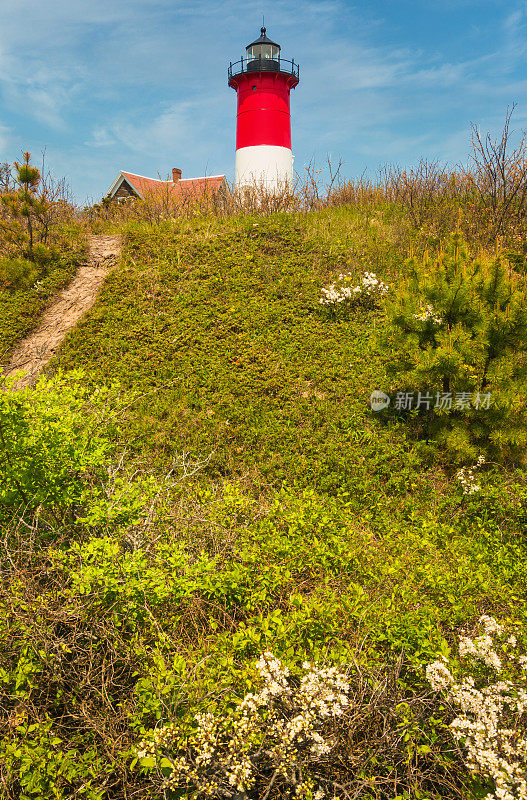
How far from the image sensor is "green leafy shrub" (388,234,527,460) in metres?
5.86

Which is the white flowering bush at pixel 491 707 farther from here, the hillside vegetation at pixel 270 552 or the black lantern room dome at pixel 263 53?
the black lantern room dome at pixel 263 53

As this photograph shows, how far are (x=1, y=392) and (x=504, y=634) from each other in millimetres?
3853

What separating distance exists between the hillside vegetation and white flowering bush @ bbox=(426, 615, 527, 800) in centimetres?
4

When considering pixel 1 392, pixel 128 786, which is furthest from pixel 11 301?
pixel 128 786

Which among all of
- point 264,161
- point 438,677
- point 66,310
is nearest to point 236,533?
point 438,677

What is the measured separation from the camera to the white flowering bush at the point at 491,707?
2412mm

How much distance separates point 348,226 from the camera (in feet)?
35.6

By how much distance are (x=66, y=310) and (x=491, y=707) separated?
10096 mm

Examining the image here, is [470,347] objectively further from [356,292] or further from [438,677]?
[438,677]

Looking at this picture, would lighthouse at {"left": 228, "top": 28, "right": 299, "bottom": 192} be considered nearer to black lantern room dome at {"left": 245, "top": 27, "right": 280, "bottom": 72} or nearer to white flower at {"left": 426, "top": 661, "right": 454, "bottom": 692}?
black lantern room dome at {"left": 245, "top": 27, "right": 280, "bottom": 72}

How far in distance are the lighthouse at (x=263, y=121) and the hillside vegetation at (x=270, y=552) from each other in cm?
1079

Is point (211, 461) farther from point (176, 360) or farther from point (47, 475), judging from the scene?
point (47, 475)

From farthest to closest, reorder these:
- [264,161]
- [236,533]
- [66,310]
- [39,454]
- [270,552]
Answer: [264,161] < [66,310] < [236,533] < [270,552] < [39,454]

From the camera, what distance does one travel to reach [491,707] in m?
2.60
